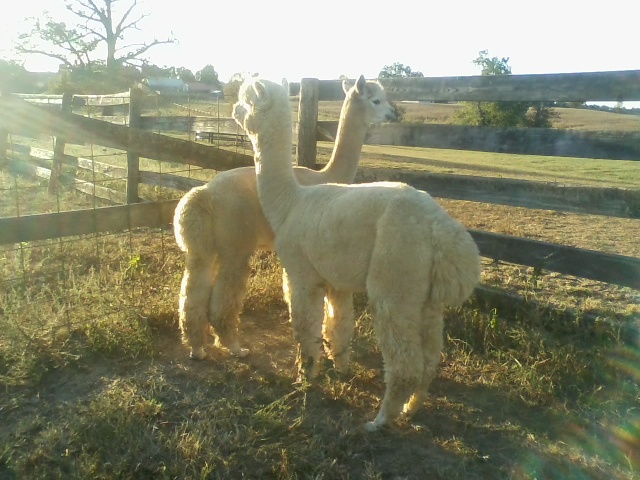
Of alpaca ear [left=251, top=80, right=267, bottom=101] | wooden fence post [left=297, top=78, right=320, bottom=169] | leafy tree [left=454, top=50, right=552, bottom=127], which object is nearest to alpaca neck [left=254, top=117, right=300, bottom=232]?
alpaca ear [left=251, top=80, right=267, bottom=101]

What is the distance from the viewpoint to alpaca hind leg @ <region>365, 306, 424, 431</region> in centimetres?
373

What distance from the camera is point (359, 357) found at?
5.12m

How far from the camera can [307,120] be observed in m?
6.82

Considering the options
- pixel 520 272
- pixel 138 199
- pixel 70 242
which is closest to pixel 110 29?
pixel 138 199

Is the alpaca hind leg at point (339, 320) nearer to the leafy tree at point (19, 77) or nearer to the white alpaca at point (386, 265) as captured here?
the white alpaca at point (386, 265)

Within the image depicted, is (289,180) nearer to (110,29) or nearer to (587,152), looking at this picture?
(587,152)

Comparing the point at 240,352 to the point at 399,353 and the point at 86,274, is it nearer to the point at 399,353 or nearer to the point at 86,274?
the point at 399,353

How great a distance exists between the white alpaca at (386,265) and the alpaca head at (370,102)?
1.61 metres

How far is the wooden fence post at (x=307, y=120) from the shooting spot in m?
6.70

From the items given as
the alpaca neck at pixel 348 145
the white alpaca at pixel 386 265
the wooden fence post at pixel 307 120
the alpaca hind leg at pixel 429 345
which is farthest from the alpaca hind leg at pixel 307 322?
the wooden fence post at pixel 307 120

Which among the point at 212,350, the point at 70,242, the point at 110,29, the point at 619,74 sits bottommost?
the point at 212,350

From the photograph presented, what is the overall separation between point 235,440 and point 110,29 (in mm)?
38277

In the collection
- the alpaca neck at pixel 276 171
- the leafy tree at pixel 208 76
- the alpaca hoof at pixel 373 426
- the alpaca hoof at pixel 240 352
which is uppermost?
the leafy tree at pixel 208 76

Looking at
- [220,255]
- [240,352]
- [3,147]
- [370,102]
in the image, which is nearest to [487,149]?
[370,102]
